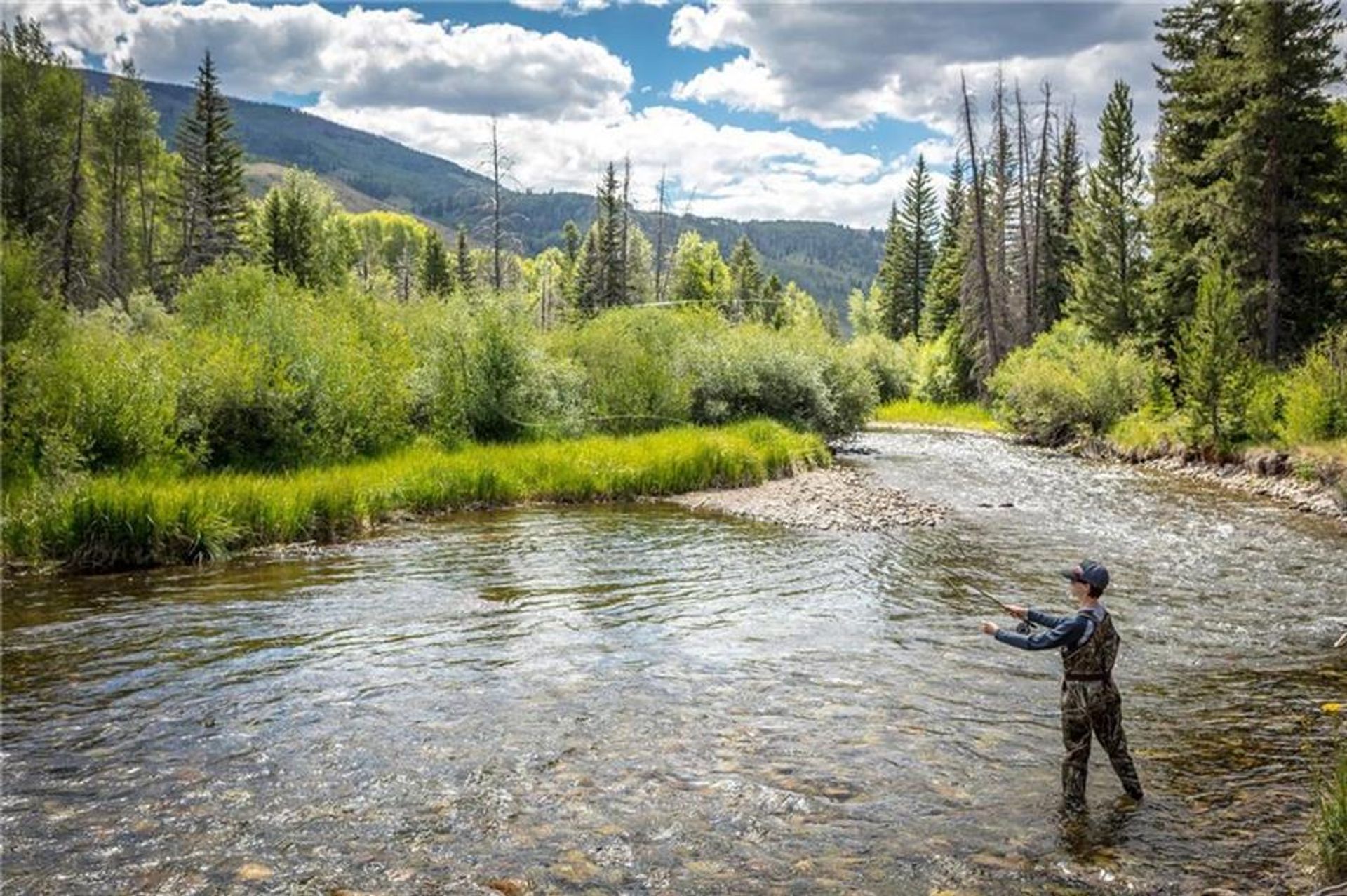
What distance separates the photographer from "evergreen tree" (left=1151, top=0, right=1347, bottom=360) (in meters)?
29.1

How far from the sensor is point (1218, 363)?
27.6m

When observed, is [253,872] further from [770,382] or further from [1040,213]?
[1040,213]

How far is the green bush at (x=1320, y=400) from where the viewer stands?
79.0ft

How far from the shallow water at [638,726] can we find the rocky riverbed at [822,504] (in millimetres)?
4290

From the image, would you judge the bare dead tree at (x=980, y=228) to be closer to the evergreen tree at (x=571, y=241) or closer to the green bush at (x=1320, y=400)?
the green bush at (x=1320, y=400)

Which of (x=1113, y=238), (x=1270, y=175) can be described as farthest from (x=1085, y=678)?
(x=1113, y=238)

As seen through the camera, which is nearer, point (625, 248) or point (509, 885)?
point (509, 885)

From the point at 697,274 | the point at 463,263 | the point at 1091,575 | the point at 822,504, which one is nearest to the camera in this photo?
the point at 1091,575

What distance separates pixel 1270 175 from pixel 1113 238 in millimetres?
16764

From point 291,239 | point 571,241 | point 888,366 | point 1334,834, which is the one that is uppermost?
point 571,241

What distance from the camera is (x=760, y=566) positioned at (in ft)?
51.0

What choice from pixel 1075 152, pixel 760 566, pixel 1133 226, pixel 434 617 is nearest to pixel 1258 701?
pixel 760 566

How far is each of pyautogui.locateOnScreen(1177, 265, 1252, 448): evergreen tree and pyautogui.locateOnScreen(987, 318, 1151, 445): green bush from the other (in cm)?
673

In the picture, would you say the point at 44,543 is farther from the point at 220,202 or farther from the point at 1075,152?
the point at 1075,152
